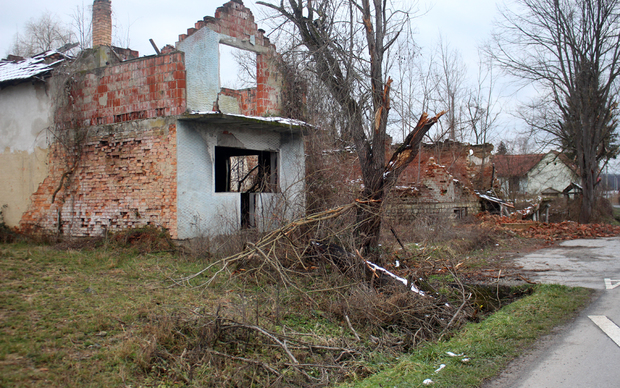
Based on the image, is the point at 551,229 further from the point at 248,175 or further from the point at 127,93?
the point at 127,93

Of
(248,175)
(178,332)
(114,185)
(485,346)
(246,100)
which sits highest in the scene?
(246,100)

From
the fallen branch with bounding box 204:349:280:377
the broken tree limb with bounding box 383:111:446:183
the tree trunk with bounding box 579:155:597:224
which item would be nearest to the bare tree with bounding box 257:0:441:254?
the broken tree limb with bounding box 383:111:446:183

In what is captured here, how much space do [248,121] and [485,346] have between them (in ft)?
24.2

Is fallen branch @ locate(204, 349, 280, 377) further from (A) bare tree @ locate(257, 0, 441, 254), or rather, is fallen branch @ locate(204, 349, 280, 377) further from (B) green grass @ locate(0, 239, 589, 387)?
(A) bare tree @ locate(257, 0, 441, 254)

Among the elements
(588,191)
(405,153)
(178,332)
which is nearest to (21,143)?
(178,332)

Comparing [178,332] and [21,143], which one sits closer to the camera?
[178,332]

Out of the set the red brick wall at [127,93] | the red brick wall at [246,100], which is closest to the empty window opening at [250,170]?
the red brick wall at [246,100]

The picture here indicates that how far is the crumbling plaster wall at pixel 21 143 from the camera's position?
12.3 meters

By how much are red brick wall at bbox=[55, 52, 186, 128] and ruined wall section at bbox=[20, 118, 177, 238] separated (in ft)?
1.05

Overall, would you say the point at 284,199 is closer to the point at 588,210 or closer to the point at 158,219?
the point at 158,219

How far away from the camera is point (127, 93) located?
11.1m

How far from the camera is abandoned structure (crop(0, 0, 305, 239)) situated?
1045cm

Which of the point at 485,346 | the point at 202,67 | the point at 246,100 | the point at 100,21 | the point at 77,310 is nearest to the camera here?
the point at 485,346

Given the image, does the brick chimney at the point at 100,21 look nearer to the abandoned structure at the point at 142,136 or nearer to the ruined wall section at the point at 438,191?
the abandoned structure at the point at 142,136
